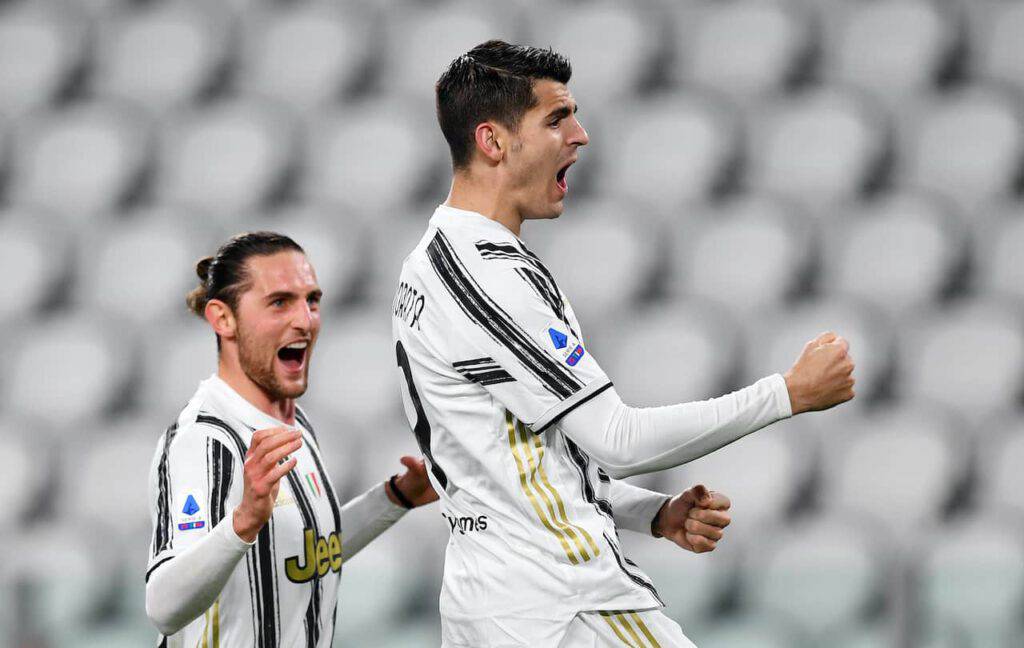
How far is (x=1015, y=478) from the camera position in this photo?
13.1ft

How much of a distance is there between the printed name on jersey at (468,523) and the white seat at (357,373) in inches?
101

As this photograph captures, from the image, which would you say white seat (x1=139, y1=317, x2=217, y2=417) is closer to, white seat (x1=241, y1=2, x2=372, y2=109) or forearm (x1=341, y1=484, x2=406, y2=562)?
white seat (x1=241, y1=2, x2=372, y2=109)

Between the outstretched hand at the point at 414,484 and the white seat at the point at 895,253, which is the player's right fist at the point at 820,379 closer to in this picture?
the outstretched hand at the point at 414,484

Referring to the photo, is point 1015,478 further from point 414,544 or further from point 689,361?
point 414,544

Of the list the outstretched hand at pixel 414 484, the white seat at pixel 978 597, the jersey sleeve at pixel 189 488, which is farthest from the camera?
the white seat at pixel 978 597

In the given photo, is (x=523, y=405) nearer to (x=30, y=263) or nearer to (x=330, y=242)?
(x=330, y=242)

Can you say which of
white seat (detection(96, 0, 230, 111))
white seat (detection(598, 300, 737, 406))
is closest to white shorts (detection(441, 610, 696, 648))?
white seat (detection(598, 300, 737, 406))

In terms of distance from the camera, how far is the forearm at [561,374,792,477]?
1.65 meters

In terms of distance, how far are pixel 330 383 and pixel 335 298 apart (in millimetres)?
359

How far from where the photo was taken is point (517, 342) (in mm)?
1692

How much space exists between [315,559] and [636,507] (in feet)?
1.86

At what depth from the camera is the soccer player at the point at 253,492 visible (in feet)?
6.06

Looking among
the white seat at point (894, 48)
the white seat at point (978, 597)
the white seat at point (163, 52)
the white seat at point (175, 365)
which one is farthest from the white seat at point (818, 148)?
the white seat at point (163, 52)

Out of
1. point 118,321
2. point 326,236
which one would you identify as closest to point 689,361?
point 326,236
